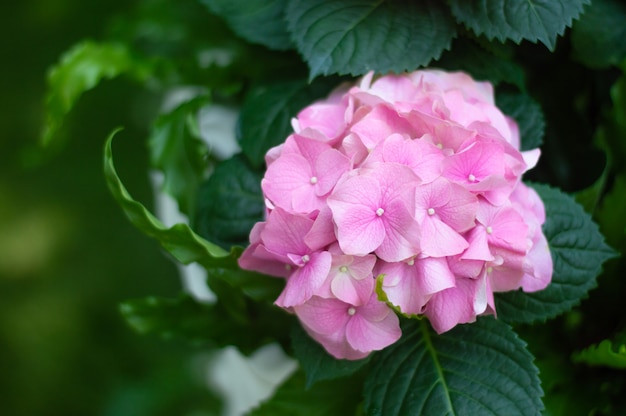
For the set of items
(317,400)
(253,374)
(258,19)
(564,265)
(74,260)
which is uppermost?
(258,19)

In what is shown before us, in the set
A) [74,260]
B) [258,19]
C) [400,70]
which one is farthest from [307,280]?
[74,260]

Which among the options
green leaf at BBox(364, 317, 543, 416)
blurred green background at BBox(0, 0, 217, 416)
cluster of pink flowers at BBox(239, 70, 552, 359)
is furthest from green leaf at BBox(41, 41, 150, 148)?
blurred green background at BBox(0, 0, 217, 416)

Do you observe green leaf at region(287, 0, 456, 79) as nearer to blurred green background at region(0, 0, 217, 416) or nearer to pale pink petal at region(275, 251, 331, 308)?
pale pink petal at region(275, 251, 331, 308)

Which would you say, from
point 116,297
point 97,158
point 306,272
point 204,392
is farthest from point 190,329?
point 97,158

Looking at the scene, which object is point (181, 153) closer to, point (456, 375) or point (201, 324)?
point (201, 324)

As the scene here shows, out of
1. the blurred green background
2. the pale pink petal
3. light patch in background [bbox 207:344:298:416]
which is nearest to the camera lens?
the pale pink petal

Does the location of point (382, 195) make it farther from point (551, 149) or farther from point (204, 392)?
point (204, 392)

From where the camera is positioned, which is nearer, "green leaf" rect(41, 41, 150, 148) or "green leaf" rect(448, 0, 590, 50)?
"green leaf" rect(448, 0, 590, 50)
